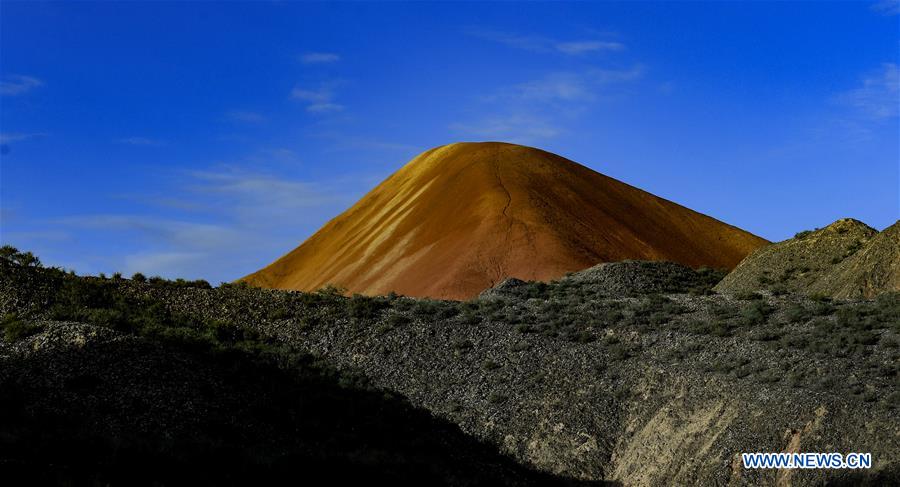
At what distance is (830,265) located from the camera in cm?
3572

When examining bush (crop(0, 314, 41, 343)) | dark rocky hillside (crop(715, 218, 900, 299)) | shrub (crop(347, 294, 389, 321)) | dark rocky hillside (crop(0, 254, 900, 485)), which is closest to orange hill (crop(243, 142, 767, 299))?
dark rocky hillside (crop(715, 218, 900, 299))

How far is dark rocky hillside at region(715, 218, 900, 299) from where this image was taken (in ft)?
99.6

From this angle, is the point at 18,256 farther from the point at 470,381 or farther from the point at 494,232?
the point at 494,232

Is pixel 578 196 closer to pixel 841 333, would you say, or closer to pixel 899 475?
pixel 841 333

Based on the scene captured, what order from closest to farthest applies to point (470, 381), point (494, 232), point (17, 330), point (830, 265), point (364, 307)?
point (17, 330) → point (470, 381) → point (364, 307) → point (830, 265) → point (494, 232)

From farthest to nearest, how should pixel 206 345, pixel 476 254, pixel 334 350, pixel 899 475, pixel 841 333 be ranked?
pixel 476 254 < pixel 334 350 < pixel 206 345 < pixel 841 333 < pixel 899 475

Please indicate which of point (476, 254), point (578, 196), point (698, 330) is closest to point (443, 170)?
point (578, 196)

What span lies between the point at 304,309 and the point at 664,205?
42434mm

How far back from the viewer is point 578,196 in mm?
58781

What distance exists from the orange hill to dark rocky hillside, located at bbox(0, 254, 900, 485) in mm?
19695

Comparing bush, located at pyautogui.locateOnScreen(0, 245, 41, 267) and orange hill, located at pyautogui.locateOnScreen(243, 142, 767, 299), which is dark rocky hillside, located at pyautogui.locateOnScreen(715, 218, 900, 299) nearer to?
orange hill, located at pyautogui.locateOnScreen(243, 142, 767, 299)

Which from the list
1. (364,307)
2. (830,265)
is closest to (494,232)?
(830,265)

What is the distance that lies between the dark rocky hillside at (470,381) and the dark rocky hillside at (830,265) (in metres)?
3.80

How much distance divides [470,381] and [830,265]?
63.2ft
